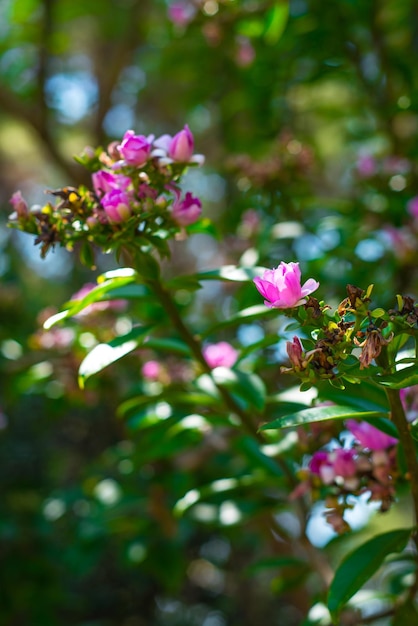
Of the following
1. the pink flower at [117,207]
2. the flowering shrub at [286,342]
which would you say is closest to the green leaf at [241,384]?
the flowering shrub at [286,342]

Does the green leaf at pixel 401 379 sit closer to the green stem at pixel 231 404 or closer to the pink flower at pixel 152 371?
the green stem at pixel 231 404

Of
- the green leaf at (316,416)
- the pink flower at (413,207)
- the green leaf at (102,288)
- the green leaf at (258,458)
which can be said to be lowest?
the green leaf at (258,458)

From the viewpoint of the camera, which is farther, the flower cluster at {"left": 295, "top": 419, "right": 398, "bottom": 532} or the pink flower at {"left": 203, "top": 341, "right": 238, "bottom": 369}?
the pink flower at {"left": 203, "top": 341, "right": 238, "bottom": 369}

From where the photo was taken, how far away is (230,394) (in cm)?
133

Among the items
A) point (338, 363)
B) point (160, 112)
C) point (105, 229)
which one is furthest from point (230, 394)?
point (160, 112)

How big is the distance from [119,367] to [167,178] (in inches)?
42.1

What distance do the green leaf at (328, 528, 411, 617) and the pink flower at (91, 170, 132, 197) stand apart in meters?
0.61

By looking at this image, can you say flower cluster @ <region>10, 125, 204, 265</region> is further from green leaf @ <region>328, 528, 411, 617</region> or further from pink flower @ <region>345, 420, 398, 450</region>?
green leaf @ <region>328, 528, 411, 617</region>

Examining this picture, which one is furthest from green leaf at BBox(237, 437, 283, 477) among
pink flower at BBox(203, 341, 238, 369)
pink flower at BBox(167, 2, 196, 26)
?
pink flower at BBox(167, 2, 196, 26)

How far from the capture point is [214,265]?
2729 millimetres

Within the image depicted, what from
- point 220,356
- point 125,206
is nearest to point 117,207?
point 125,206

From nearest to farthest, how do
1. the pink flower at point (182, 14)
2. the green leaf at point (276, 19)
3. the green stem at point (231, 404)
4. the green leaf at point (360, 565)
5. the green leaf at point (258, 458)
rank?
the green leaf at point (360, 565) < the green stem at point (231, 404) < the green leaf at point (258, 458) < the green leaf at point (276, 19) < the pink flower at point (182, 14)

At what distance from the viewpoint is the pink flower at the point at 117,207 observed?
39.8 inches

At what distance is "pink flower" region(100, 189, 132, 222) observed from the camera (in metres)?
1.01
